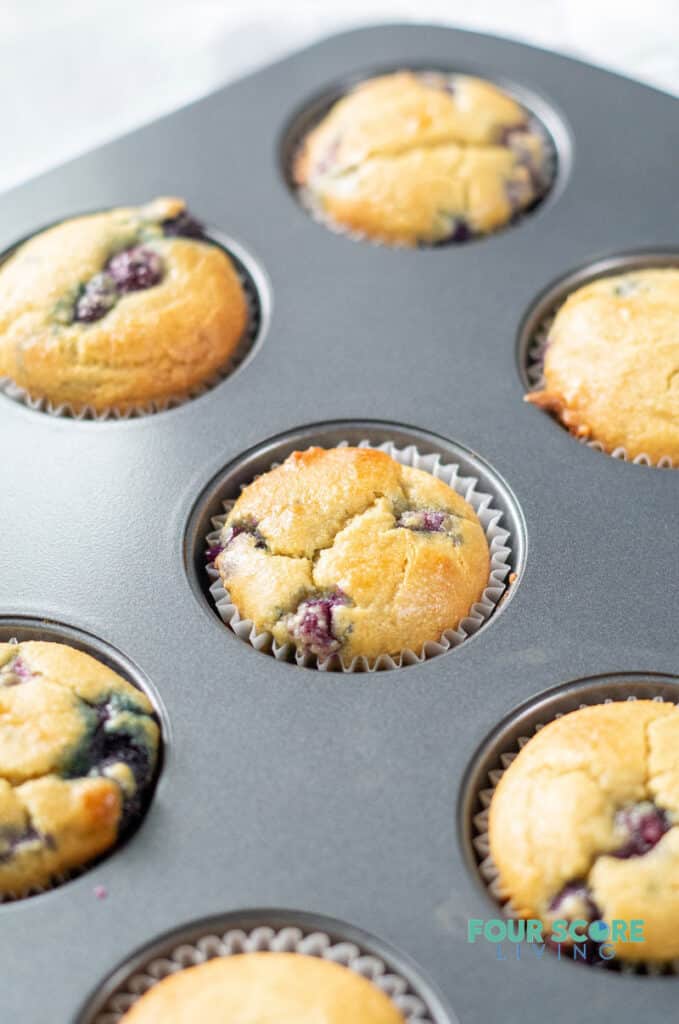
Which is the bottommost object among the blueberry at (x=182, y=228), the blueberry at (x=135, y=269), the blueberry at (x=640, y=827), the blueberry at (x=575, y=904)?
the blueberry at (x=575, y=904)

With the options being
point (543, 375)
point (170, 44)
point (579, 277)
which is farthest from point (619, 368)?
point (170, 44)

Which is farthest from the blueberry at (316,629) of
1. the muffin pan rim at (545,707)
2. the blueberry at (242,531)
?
the muffin pan rim at (545,707)

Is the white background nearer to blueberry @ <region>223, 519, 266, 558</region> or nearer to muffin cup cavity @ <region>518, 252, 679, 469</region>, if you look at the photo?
muffin cup cavity @ <region>518, 252, 679, 469</region>

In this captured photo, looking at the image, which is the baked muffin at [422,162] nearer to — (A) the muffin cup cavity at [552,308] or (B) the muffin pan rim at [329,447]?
(A) the muffin cup cavity at [552,308]

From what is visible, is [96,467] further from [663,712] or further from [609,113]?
[609,113]

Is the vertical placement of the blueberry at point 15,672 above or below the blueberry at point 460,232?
below

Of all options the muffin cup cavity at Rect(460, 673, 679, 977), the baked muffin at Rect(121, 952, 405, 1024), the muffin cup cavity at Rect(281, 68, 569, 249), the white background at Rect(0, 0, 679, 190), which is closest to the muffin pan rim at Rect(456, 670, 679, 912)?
the muffin cup cavity at Rect(460, 673, 679, 977)
